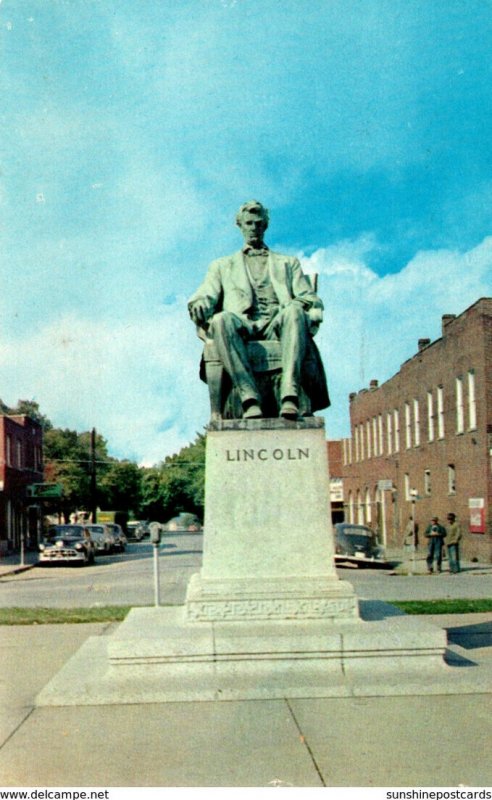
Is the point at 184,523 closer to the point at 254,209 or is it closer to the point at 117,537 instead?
the point at 117,537

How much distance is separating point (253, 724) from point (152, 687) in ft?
3.37

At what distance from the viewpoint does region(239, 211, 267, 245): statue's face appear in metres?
8.75

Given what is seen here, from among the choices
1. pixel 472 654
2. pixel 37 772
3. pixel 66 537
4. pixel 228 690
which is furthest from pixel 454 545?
pixel 37 772

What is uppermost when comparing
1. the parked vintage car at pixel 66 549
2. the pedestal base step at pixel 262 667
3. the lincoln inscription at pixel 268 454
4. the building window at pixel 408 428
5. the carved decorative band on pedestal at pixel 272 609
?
the building window at pixel 408 428

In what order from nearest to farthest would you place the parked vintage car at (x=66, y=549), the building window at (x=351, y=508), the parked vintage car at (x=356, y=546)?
the parked vintage car at (x=356, y=546), the parked vintage car at (x=66, y=549), the building window at (x=351, y=508)

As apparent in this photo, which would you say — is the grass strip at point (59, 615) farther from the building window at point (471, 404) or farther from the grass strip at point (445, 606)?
the building window at point (471, 404)

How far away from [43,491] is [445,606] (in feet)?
126

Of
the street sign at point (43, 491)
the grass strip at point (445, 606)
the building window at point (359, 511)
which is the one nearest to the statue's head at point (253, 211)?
the grass strip at point (445, 606)

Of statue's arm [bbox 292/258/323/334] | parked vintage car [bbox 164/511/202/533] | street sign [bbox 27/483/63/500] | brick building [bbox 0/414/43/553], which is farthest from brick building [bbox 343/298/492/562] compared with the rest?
parked vintage car [bbox 164/511/202/533]

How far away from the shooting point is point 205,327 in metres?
8.47

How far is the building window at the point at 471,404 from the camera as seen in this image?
110 ft

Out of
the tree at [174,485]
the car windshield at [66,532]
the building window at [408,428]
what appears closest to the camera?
the car windshield at [66,532]

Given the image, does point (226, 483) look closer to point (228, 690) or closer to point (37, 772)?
point (228, 690)

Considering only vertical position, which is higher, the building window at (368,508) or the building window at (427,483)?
the building window at (427,483)
